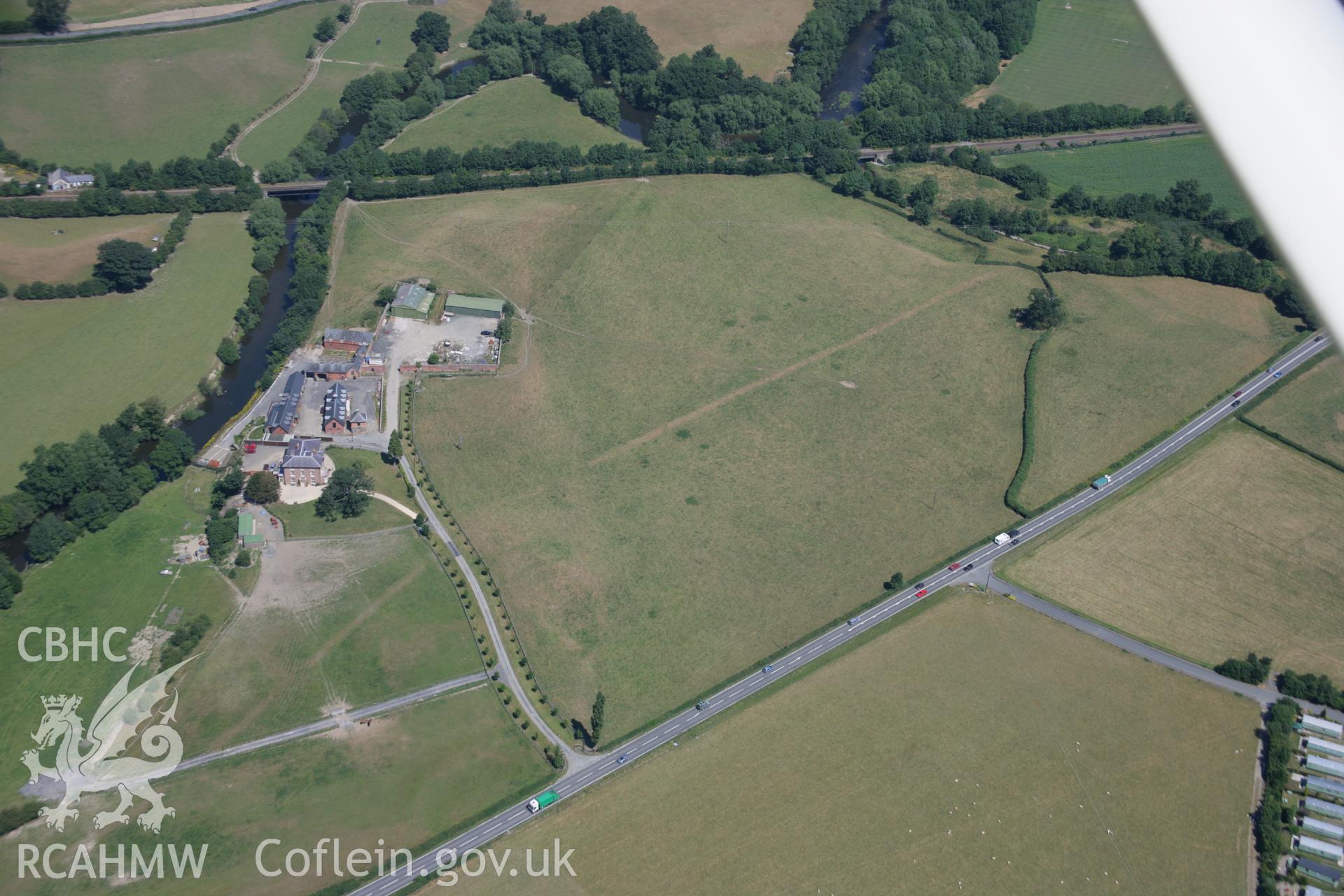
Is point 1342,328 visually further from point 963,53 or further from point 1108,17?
point 1108,17

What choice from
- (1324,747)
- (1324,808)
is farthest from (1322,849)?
(1324,747)

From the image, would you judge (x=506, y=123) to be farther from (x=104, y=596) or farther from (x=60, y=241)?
(x=104, y=596)

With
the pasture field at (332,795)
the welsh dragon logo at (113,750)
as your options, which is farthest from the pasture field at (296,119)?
the pasture field at (332,795)

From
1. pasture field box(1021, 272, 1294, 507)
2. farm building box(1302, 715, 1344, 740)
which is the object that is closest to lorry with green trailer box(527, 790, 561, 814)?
pasture field box(1021, 272, 1294, 507)

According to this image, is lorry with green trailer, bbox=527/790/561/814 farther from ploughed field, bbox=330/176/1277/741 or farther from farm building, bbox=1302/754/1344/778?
farm building, bbox=1302/754/1344/778

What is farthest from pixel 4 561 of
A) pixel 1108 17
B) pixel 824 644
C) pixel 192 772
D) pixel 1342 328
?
pixel 1108 17

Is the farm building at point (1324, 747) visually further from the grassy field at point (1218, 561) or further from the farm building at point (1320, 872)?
the farm building at point (1320, 872)
